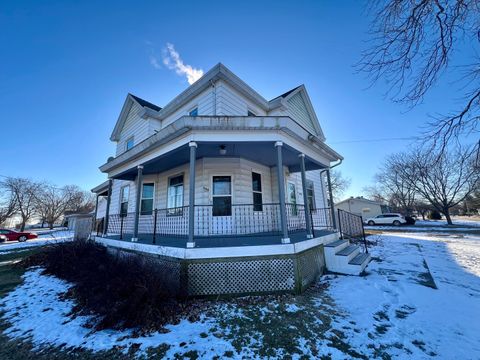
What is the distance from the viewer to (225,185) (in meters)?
7.12

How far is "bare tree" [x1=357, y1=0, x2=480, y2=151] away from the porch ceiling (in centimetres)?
264

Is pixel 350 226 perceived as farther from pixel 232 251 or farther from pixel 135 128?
pixel 135 128

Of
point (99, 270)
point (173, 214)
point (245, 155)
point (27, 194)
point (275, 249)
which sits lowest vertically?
point (99, 270)

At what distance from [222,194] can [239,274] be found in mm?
3075

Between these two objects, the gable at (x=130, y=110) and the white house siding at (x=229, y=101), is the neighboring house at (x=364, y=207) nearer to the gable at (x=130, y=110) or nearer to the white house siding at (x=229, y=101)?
the white house siding at (x=229, y=101)

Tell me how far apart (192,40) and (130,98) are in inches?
221

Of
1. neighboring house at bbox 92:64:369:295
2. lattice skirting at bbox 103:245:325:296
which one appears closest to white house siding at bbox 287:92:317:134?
neighboring house at bbox 92:64:369:295

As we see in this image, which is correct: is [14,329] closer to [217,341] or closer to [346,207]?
[217,341]

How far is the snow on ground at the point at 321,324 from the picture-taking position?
104 inches

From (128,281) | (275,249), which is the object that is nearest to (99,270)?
(128,281)

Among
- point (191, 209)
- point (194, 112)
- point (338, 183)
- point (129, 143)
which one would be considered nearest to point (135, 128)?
point (129, 143)

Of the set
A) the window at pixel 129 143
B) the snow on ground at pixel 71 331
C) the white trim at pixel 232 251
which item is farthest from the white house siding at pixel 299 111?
the snow on ground at pixel 71 331

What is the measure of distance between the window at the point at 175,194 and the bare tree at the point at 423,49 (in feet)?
22.4

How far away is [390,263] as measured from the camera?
6680 millimetres
